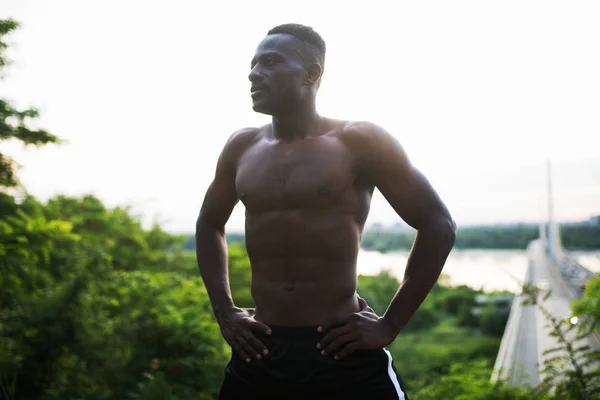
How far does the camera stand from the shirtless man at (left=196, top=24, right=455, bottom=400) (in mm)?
2146

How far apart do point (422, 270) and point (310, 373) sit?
23.0 inches

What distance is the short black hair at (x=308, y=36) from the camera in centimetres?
237

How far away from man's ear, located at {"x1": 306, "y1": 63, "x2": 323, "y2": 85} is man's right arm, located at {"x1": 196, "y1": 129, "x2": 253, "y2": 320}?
1.39 feet

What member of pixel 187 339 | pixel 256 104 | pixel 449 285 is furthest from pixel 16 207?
pixel 449 285

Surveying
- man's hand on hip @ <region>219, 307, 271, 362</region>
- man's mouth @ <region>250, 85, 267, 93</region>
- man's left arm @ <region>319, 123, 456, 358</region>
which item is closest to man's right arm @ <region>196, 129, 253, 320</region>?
man's hand on hip @ <region>219, 307, 271, 362</region>

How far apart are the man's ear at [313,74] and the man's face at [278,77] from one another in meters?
0.03

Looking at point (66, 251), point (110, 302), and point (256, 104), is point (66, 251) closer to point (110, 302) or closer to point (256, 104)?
point (110, 302)

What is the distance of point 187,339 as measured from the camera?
7.99 meters

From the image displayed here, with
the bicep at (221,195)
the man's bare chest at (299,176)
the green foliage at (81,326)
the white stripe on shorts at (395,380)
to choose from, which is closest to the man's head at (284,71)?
the man's bare chest at (299,176)

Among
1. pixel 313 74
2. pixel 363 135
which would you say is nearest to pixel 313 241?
pixel 363 135

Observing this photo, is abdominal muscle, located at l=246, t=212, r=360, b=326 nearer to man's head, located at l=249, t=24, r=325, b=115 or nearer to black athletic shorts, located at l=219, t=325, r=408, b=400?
black athletic shorts, located at l=219, t=325, r=408, b=400

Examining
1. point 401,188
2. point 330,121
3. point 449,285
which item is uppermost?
point 330,121

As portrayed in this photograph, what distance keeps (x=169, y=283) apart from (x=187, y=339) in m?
2.00

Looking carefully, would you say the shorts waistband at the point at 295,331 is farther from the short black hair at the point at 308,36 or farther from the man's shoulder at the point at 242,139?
the short black hair at the point at 308,36
